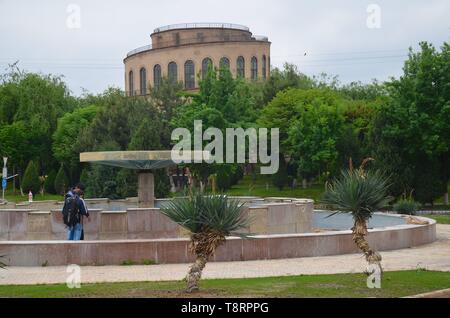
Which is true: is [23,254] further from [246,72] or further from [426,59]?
[246,72]

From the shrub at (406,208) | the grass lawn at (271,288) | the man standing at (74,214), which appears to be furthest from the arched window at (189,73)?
the grass lawn at (271,288)

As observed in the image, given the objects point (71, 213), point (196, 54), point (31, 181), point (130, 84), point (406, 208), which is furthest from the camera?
point (130, 84)

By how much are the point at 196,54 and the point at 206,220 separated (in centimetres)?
7058

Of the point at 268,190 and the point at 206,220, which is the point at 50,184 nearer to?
the point at 268,190

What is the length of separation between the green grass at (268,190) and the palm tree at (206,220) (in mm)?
41423

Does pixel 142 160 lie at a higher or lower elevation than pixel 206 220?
higher

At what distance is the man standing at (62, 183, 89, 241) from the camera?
19328 mm

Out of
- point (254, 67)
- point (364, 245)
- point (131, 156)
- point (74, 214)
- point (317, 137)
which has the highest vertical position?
point (254, 67)

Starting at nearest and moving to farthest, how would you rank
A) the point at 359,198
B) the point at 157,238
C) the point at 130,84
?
the point at 359,198, the point at 157,238, the point at 130,84

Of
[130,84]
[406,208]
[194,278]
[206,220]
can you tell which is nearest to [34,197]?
[130,84]

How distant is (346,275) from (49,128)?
5906 cm

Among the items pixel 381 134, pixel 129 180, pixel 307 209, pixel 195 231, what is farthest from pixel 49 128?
Answer: pixel 195 231

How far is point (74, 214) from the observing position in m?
19.4
